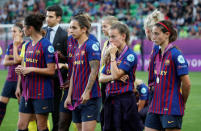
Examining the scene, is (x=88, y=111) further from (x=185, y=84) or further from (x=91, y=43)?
(x=185, y=84)

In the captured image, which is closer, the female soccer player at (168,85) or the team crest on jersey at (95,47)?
the female soccer player at (168,85)

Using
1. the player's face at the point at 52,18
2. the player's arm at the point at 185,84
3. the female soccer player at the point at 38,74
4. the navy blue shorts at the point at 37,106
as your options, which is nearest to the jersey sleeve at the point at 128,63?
the player's arm at the point at 185,84

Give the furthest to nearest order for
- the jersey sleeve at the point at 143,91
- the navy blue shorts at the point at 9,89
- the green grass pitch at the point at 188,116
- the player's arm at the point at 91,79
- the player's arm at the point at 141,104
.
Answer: the green grass pitch at the point at 188,116 → the navy blue shorts at the point at 9,89 → the player's arm at the point at 141,104 → the jersey sleeve at the point at 143,91 → the player's arm at the point at 91,79

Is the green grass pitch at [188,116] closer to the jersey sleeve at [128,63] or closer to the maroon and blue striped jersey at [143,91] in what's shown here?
the maroon and blue striped jersey at [143,91]

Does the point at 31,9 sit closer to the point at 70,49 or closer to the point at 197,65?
the point at 197,65

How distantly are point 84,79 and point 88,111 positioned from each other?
41 cm

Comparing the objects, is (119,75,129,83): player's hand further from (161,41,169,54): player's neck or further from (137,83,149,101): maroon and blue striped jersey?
(137,83,149,101): maroon and blue striped jersey

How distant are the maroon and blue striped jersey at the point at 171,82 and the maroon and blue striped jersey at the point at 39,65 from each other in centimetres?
155

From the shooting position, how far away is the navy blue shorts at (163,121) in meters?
4.88

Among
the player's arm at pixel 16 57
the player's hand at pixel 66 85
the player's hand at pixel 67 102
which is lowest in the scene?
the player's hand at pixel 67 102

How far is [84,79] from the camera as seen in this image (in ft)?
18.4

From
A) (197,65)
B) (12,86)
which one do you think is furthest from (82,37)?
(197,65)

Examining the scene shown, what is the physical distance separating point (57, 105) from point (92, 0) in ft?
69.0

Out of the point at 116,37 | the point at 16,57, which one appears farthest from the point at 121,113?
the point at 16,57
